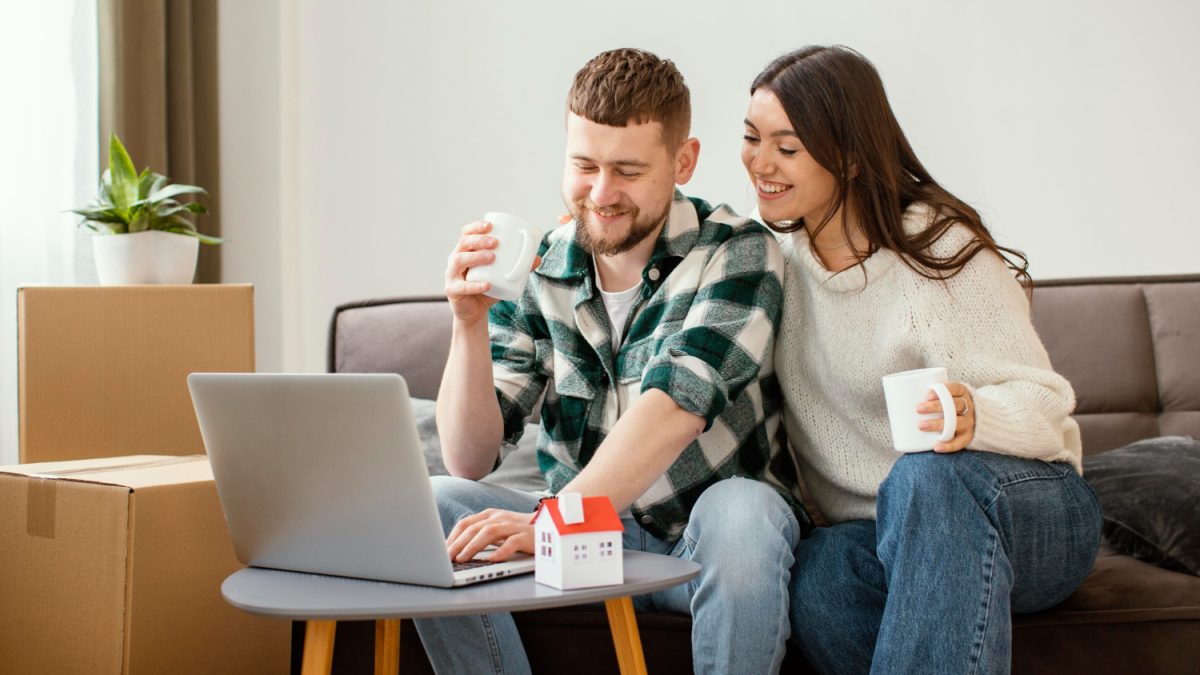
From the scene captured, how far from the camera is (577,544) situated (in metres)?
0.96

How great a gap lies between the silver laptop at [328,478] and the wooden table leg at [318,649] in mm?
53

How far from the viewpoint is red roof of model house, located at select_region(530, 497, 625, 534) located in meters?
0.96

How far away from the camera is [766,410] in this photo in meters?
1.55

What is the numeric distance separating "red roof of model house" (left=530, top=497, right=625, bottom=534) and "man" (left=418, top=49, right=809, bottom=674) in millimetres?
245

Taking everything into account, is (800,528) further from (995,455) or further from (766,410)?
(995,455)

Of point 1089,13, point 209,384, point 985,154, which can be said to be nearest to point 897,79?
point 985,154

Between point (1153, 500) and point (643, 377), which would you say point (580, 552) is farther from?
point (1153, 500)

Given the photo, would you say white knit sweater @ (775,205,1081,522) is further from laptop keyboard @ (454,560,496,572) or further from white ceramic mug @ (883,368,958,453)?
laptop keyboard @ (454,560,496,572)

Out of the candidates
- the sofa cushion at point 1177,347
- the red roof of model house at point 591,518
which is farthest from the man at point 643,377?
the sofa cushion at point 1177,347

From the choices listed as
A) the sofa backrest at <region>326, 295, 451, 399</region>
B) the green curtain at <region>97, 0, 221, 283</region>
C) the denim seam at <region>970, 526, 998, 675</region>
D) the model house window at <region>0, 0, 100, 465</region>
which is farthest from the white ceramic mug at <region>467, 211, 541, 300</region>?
the green curtain at <region>97, 0, 221, 283</region>

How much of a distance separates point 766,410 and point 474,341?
423 millimetres

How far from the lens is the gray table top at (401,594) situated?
2.95 feet

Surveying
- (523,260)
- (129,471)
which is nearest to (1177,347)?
(523,260)

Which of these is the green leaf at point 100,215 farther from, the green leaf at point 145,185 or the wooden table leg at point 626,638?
the wooden table leg at point 626,638
